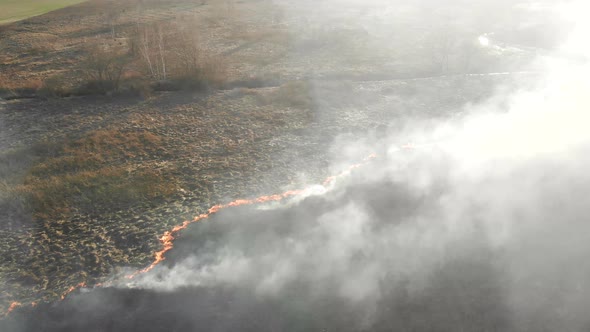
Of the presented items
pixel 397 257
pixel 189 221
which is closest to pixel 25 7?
pixel 189 221

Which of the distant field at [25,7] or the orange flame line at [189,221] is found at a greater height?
the distant field at [25,7]

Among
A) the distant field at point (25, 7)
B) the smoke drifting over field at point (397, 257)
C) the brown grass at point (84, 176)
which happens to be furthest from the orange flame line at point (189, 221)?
the distant field at point (25, 7)

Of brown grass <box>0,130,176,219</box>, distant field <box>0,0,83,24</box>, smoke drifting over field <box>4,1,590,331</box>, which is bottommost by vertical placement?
smoke drifting over field <box>4,1,590,331</box>

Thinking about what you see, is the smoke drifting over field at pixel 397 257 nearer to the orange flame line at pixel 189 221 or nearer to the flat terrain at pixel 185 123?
the orange flame line at pixel 189 221

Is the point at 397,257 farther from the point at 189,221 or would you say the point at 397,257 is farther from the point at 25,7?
the point at 25,7

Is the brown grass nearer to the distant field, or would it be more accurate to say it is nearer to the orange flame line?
the orange flame line

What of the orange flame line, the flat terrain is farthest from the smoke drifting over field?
the flat terrain
